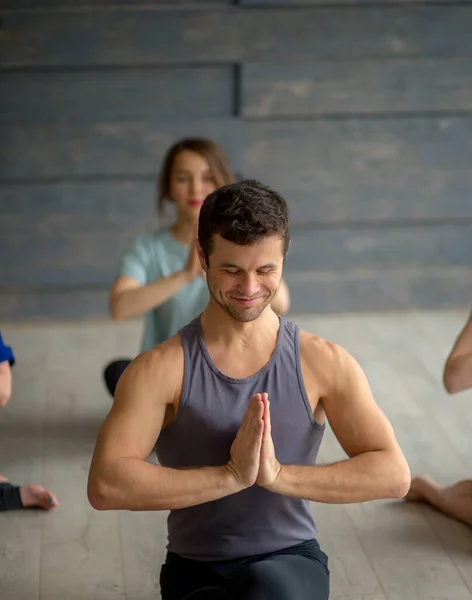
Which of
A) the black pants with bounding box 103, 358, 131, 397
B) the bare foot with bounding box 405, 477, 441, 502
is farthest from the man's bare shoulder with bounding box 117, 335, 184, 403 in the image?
the black pants with bounding box 103, 358, 131, 397

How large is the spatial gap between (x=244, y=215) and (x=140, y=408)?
1.22 ft

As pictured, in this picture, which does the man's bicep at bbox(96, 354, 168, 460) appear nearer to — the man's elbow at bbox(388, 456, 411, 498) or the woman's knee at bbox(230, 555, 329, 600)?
the woman's knee at bbox(230, 555, 329, 600)

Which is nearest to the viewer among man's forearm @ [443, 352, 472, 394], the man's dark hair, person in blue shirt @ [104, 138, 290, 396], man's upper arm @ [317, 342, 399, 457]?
the man's dark hair

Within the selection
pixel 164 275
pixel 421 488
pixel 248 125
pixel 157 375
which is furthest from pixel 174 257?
pixel 157 375

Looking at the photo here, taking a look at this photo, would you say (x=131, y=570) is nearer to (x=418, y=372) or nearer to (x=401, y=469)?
(x=401, y=469)

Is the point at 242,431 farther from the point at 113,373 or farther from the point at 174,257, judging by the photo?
the point at 113,373

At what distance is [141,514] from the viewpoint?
8.37ft

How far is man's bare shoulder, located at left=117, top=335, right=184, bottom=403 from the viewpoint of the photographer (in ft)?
5.58

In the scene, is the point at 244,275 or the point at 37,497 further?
the point at 37,497

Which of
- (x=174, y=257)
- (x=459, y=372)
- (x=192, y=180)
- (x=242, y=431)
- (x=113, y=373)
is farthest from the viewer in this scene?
(x=113, y=373)

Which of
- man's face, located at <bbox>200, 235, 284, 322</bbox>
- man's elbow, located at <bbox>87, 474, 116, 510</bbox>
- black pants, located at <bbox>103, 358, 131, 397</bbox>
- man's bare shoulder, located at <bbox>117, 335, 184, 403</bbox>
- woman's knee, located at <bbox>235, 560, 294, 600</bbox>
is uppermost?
man's face, located at <bbox>200, 235, 284, 322</bbox>

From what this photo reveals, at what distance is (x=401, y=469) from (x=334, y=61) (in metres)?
2.39

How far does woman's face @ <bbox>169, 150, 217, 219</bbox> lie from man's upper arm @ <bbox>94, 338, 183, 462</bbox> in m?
1.13

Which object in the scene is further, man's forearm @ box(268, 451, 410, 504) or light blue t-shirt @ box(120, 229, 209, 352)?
light blue t-shirt @ box(120, 229, 209, 352)
